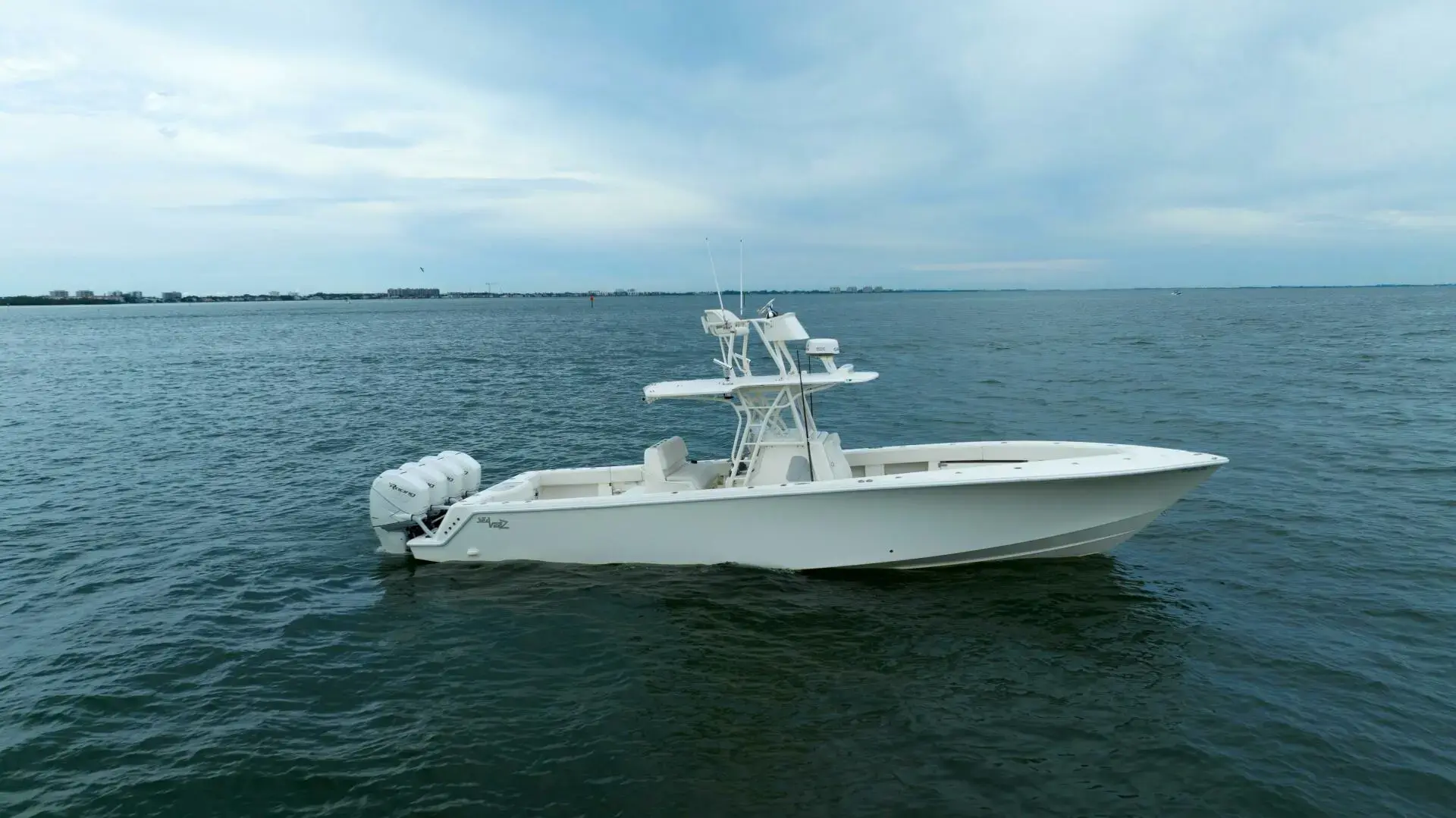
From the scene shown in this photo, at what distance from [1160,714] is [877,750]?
3.29 metres

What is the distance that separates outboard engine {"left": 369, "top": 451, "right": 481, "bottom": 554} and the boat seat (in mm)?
3792

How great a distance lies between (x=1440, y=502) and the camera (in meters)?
15.3

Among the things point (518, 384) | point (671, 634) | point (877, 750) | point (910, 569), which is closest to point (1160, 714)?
point (877, 750)

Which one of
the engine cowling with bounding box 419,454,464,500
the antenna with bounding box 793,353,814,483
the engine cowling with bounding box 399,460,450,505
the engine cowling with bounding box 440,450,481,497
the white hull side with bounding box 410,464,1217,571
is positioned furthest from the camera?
the engine cowling with bounding box 440,450,481,497

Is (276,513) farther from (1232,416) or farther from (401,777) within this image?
(1232,416)

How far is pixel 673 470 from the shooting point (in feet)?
46.3

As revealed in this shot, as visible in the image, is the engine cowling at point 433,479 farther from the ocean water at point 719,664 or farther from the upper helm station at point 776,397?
the upper helm station at point 776,397

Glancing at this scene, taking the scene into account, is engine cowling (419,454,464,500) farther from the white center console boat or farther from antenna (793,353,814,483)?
antenna (793,353,814,483)

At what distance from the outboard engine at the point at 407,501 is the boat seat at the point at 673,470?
379cm

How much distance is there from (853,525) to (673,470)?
12.4ft

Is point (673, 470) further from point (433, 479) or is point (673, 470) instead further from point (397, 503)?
point (397, 503)

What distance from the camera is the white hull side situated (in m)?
11.4

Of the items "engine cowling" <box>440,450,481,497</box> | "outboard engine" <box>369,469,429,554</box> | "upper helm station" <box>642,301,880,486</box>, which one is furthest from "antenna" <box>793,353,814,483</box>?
"outboard engine" <box>369,469,429,554</box>

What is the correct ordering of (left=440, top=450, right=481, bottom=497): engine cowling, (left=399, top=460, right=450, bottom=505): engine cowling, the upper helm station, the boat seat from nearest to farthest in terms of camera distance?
1. the upper helm station
2. the boat seat
3. (left=399, top=460, right=450, bottom=505): engine cowling
4. (left=440, top=450, right=481, bottom=497): engine cowling
